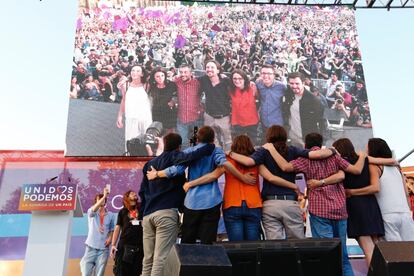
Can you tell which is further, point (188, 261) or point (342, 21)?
point (342, 21)

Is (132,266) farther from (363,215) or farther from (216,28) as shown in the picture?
(216,28)

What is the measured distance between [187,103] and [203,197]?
852 cm

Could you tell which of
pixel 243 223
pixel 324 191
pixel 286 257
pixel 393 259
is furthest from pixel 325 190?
pixel 393 259

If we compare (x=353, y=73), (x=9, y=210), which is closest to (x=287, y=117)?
(x=353, y=73)

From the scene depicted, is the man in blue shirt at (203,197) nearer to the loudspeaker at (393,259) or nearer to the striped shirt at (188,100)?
the loudspeaker at (393,259)

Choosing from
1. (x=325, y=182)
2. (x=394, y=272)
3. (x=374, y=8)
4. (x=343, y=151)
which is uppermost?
(x=374, y=8)

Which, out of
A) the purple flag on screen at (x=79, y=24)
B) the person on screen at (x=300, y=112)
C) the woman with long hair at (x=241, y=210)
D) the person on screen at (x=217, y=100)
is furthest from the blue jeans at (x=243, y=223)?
the purple flag on screen at (x=79, y=24)

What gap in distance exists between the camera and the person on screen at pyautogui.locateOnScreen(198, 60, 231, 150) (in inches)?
434

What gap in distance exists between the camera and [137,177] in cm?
1048

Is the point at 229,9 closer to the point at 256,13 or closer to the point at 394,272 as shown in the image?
the point at 256,13

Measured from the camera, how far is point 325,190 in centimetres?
300

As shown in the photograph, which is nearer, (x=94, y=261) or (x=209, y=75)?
(x=94, y=261)

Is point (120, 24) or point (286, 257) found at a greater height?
point (120, 24)

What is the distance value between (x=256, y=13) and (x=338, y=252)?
11.9m
